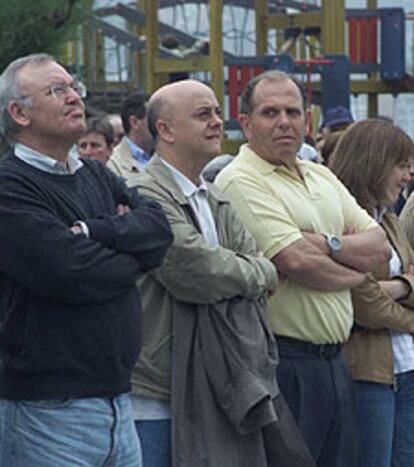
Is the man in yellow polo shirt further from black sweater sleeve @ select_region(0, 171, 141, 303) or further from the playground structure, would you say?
the playground structure

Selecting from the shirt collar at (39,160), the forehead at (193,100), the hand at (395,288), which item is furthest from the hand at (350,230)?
the shirt collar at (39,160)

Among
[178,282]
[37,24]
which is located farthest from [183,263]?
[37,24]

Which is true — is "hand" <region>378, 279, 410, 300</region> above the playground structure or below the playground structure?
below

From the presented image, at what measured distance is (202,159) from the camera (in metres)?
4.91

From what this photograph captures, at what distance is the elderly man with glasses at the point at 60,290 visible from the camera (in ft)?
13.1

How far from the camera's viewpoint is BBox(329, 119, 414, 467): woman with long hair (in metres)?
5.59

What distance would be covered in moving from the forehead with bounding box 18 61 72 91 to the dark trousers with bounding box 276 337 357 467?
1505mm

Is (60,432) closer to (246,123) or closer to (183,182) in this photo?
(183,182)

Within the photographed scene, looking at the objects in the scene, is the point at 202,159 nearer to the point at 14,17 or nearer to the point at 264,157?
the point at 264,157

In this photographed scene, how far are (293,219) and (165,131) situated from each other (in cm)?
66

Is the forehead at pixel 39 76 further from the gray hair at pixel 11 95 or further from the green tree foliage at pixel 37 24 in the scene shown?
the green tree foliage at pixel 37 24

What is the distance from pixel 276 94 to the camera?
212 inches

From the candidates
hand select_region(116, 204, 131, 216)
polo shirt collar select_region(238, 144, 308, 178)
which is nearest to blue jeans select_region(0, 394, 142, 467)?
hand select_region(116, 204, 131, 216)

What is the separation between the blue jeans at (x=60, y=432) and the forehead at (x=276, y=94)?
5.50 feet
